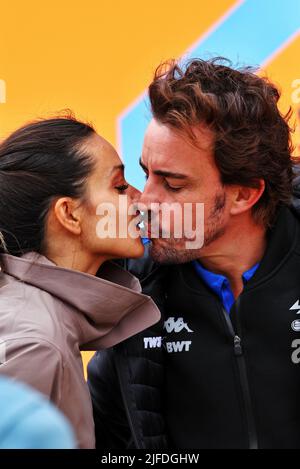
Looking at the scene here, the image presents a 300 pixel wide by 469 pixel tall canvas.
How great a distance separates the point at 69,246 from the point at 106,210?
112 mm

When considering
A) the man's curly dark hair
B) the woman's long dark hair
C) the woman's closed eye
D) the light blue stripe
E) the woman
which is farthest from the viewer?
the light blue stripe

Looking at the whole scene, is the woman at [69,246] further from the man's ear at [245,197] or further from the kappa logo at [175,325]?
the man's ear at [245,197]

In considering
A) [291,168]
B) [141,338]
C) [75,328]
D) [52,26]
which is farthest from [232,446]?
[52,26]

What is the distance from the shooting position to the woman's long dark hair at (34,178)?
1.49 m

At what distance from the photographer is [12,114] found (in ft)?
7.66

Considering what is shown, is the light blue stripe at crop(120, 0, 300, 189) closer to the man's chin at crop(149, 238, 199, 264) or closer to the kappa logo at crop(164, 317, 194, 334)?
the man's chin at crop(149, 238, 199, 264)

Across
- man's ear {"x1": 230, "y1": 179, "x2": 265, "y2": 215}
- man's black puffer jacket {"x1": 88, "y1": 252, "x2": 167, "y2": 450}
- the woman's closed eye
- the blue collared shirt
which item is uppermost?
the woman's closed eye

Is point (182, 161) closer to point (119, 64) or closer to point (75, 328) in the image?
point (75, 328)

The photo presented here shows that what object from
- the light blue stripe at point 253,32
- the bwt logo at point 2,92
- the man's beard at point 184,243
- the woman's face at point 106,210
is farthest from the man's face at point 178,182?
the bwt logo at point 2,92

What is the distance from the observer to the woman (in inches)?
53.1

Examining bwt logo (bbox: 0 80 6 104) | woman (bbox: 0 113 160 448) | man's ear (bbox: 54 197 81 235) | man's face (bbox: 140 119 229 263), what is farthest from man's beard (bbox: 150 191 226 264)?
bwt logo (bbox: 0 80 6 104)

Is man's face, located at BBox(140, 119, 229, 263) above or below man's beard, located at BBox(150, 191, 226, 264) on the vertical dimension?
above

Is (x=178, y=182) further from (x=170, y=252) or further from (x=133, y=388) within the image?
(x=133, y=388)

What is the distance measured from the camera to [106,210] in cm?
156
